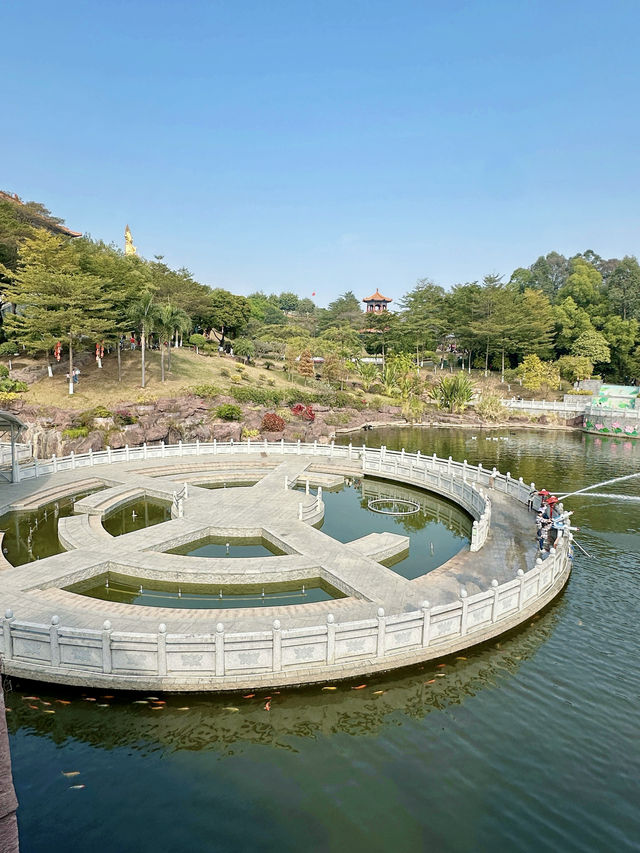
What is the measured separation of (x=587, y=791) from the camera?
8.82m

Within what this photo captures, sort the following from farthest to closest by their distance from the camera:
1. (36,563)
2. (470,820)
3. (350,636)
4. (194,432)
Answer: (194,432), (36,563), (350,636), (470,820)

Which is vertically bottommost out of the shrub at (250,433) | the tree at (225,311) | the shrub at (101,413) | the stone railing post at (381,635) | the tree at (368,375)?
the stone railing post at (381,635)

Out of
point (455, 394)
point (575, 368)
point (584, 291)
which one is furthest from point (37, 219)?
point (584, 291)

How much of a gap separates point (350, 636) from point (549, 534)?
1143 cm

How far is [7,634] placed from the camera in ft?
36.0

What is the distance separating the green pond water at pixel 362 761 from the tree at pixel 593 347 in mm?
70820

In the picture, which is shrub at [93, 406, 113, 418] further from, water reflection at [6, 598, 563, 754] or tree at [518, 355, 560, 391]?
tree at [518, 355, 560, 391]

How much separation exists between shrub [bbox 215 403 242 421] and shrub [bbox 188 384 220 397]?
8.52ft

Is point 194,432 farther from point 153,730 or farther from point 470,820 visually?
point 470,820

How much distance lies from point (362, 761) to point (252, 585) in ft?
26.0

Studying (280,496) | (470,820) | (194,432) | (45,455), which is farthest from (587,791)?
(194,432)

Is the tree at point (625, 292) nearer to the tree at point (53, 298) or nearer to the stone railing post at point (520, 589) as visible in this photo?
the tree at point (53, 298)

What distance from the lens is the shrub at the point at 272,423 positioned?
45781 mm

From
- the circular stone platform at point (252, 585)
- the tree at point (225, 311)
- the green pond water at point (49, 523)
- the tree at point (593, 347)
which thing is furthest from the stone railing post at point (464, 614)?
the tree at point (593, 347)
